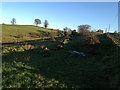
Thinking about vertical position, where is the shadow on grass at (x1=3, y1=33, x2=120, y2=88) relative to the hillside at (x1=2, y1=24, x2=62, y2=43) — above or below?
below

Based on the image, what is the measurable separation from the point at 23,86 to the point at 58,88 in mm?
3524

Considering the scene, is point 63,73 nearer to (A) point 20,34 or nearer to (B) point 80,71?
(B) point 80,71

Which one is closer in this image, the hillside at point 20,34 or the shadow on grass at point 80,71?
the shadow on grass at point 80,71

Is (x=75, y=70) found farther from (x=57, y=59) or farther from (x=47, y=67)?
(x=57, y=59)

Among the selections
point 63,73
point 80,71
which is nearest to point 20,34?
point 80,71

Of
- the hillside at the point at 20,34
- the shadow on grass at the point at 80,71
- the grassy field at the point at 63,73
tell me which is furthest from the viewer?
the hillside at the point at 20,34

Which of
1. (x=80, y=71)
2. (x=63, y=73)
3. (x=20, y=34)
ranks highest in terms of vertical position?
(x=20, y=34)

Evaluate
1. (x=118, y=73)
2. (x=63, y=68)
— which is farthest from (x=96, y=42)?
(x=118, y=73)

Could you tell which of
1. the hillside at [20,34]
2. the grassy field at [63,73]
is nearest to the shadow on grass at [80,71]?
the grassy field at [63,73]

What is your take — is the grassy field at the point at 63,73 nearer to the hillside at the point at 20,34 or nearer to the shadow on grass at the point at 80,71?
the shadow on grass at the point at 80,71

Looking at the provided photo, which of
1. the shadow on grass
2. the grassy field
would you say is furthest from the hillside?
the grassy field

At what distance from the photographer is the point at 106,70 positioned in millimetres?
25500

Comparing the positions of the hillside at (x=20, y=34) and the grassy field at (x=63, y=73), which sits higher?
the hillside at (x=20, y=34)

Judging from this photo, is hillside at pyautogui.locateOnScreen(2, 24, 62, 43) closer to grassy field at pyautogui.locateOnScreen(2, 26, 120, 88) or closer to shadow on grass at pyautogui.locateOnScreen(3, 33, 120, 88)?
shadow on grass at pyautogui.locateOnScreen(3, 33, 120, 88)
